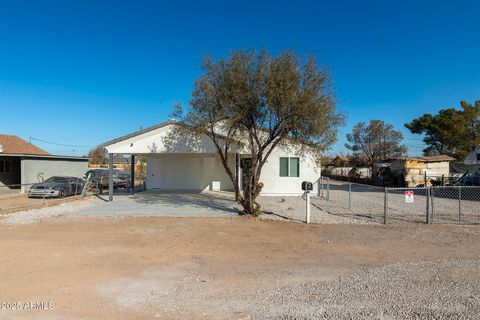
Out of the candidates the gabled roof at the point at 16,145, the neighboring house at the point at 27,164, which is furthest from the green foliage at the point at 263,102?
the gabled roof at the point at 16,145

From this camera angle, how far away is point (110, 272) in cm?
552

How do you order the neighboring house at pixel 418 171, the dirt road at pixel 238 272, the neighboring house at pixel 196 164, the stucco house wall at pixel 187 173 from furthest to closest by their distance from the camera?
1. the neighboring house at pixel 418 171
2. the stucco house wall at pixel 187 173
3. the neighboring house at pixel 196 164
4. the dirt road at pixel 238 272

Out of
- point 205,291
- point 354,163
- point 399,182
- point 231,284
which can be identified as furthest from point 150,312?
point 354,163

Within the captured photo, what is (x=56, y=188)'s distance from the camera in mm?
18766

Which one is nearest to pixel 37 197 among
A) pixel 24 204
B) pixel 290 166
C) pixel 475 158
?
pixel 24 204

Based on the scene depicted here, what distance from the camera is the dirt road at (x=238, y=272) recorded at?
4055mm

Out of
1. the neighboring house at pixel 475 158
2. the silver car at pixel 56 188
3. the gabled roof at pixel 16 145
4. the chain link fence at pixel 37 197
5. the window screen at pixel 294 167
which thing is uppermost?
the gabled roof at pixel 16 145

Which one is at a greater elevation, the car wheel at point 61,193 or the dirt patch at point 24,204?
the car wheel at point 61,193

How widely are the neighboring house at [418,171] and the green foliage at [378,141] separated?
22371 mm

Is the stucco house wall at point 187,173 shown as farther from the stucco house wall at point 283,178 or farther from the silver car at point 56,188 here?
the silver car at point 56,188

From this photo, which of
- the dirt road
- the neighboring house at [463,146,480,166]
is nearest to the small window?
the dirt road

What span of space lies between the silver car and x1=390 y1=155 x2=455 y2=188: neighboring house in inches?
1031

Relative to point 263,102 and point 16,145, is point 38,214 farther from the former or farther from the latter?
point 16,145

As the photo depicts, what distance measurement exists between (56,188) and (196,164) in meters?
8.39
